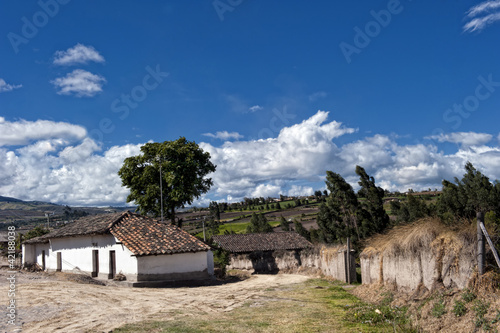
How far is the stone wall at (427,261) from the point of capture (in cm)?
921

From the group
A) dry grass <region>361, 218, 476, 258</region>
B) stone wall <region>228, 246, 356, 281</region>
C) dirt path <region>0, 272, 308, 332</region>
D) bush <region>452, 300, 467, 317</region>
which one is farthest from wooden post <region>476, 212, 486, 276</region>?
stone wall <region>228, 246, 356, 281</region>

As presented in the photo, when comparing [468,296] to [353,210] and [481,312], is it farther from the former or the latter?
[353,210]

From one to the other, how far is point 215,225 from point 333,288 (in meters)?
63.5

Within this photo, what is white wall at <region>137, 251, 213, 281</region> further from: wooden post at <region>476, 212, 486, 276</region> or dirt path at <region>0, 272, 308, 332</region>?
wooden post at <region>476, 212, 486, 276</region>

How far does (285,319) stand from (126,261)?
14036 millimetres

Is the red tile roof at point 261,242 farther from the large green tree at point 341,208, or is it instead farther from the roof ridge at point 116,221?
the roof ridge at point 116,221

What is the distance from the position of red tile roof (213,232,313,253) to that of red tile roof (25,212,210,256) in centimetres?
2333

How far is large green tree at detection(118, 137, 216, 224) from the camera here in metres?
35.0

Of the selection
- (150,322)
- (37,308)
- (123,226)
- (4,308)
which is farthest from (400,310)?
(123,226)

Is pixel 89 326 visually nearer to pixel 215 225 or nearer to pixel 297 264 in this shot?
pixel 297 264

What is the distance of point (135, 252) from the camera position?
2123 centimetres

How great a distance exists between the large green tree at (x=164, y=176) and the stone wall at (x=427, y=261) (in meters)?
22.9

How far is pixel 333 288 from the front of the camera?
17906mm

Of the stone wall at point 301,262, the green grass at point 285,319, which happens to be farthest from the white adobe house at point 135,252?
the green grass at point 285,319
